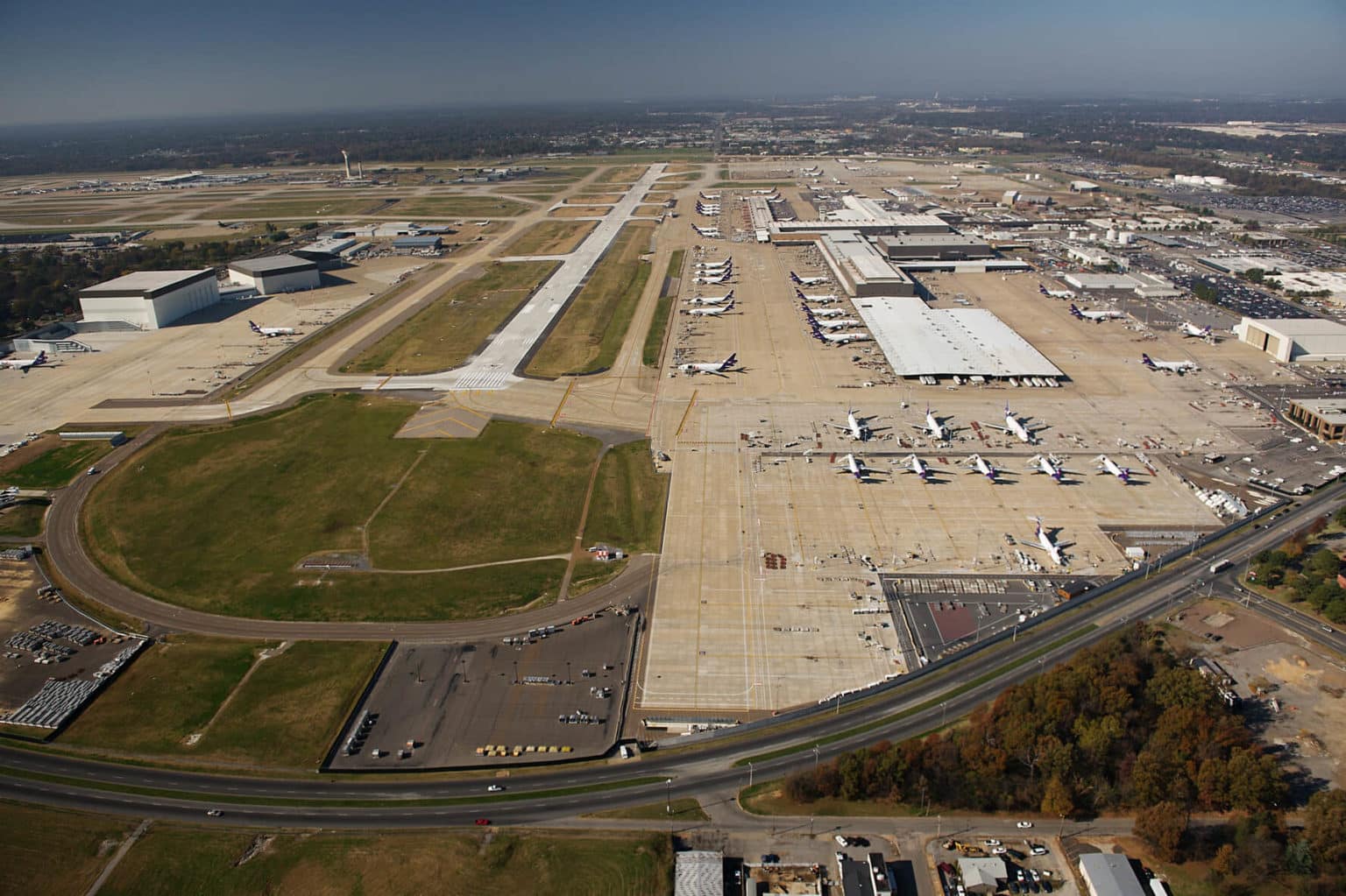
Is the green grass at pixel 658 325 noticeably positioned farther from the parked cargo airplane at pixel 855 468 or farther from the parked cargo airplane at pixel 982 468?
the parked cargo airplane at pixel 982 468

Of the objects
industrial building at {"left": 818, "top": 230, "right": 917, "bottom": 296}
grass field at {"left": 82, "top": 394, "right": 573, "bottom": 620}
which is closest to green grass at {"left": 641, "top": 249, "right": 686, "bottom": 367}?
grass field at {"left": 82, "top": 394, "right": 573, "bottom": 620}

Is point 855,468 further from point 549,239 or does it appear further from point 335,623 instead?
point 549,239

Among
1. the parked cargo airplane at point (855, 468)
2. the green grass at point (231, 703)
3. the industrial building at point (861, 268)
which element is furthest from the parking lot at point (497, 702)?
the industrial building at point (861, 268)

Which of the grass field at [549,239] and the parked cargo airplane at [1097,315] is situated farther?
the grass field at [549,239]

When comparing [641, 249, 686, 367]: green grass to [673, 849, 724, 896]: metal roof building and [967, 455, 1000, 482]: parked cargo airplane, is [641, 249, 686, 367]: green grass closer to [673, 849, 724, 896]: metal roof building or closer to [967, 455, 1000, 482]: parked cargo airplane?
[967, 455, 1000, 482]: parked cargo airplane

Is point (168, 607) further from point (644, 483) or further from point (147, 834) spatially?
point (644, 483)

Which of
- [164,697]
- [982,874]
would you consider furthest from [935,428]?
[164,697]

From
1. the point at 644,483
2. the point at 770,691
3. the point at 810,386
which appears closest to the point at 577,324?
the point at 810,386
